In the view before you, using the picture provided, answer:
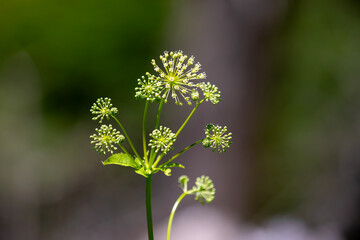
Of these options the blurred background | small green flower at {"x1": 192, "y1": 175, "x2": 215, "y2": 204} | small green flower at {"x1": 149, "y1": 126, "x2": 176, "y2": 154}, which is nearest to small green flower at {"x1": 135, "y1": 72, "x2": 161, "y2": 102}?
small green flower at {"x1": 149, "y1": 126, "x2": 176, "y2": 154}

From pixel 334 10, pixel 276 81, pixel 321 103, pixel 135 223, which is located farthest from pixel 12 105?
pixel 334 10

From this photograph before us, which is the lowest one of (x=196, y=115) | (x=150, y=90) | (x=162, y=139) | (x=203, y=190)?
(x=203, y=190)

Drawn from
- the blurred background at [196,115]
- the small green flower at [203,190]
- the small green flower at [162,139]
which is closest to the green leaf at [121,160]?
the small green flower at [162,139]

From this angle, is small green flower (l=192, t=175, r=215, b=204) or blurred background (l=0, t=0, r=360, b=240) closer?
small green flower (l=192, t=175, r=215, b=204)

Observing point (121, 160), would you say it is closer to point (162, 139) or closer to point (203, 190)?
point (162, 139)

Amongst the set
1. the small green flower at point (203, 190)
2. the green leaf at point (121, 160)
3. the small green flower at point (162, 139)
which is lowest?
the small green flower at point (203, 190)

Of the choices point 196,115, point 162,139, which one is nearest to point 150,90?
point 162,139

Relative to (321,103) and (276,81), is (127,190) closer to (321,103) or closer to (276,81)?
(276,81)

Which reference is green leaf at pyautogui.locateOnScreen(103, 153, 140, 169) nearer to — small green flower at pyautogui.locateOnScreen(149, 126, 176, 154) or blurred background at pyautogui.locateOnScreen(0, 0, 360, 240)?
small green flower at pyautogui.locateOnScreen(149, 126, 176, 154)

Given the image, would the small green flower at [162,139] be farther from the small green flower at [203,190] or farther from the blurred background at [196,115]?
the blurred background at [196,115]


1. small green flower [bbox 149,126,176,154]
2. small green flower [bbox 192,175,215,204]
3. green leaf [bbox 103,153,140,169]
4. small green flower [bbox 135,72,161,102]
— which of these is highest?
small green flower [bbox 135,72,161,102]
